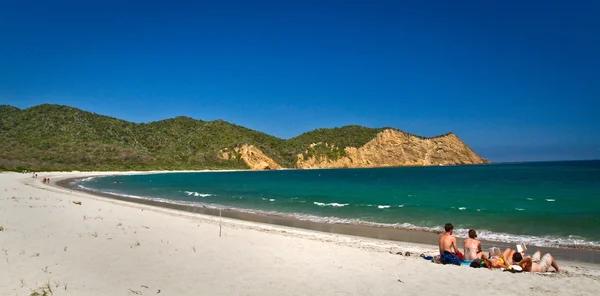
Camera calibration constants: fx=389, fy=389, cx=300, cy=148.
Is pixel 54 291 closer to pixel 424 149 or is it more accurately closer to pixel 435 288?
pixel 435 288

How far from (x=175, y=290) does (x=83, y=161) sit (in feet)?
323

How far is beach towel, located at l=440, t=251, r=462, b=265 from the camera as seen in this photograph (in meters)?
9.48

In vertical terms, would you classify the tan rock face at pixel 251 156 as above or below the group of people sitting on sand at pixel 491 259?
above

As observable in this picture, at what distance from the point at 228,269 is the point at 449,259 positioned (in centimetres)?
534

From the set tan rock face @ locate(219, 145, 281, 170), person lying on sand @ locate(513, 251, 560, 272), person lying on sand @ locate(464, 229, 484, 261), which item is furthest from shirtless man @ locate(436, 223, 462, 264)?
tan rock face @ locate(219, 145, 281, 170)

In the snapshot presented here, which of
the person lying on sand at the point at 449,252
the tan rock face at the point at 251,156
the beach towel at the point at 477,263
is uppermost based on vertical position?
the tan rock face at the point at 251,156

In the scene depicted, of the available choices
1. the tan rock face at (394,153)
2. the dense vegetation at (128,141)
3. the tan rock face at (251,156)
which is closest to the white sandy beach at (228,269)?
the dense vegetation at (128,141)

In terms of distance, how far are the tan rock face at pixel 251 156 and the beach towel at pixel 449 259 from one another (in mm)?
121754

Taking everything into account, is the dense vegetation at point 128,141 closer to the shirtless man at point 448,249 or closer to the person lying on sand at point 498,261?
the shirtless man at point 448,249

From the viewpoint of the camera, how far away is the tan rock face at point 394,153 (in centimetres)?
14912

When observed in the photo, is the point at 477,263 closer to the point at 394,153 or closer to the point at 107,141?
→ the point at 107,141

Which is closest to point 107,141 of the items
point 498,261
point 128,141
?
point 128,141

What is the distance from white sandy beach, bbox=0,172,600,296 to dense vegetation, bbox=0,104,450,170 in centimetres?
7303

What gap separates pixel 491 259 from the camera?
963 cm
